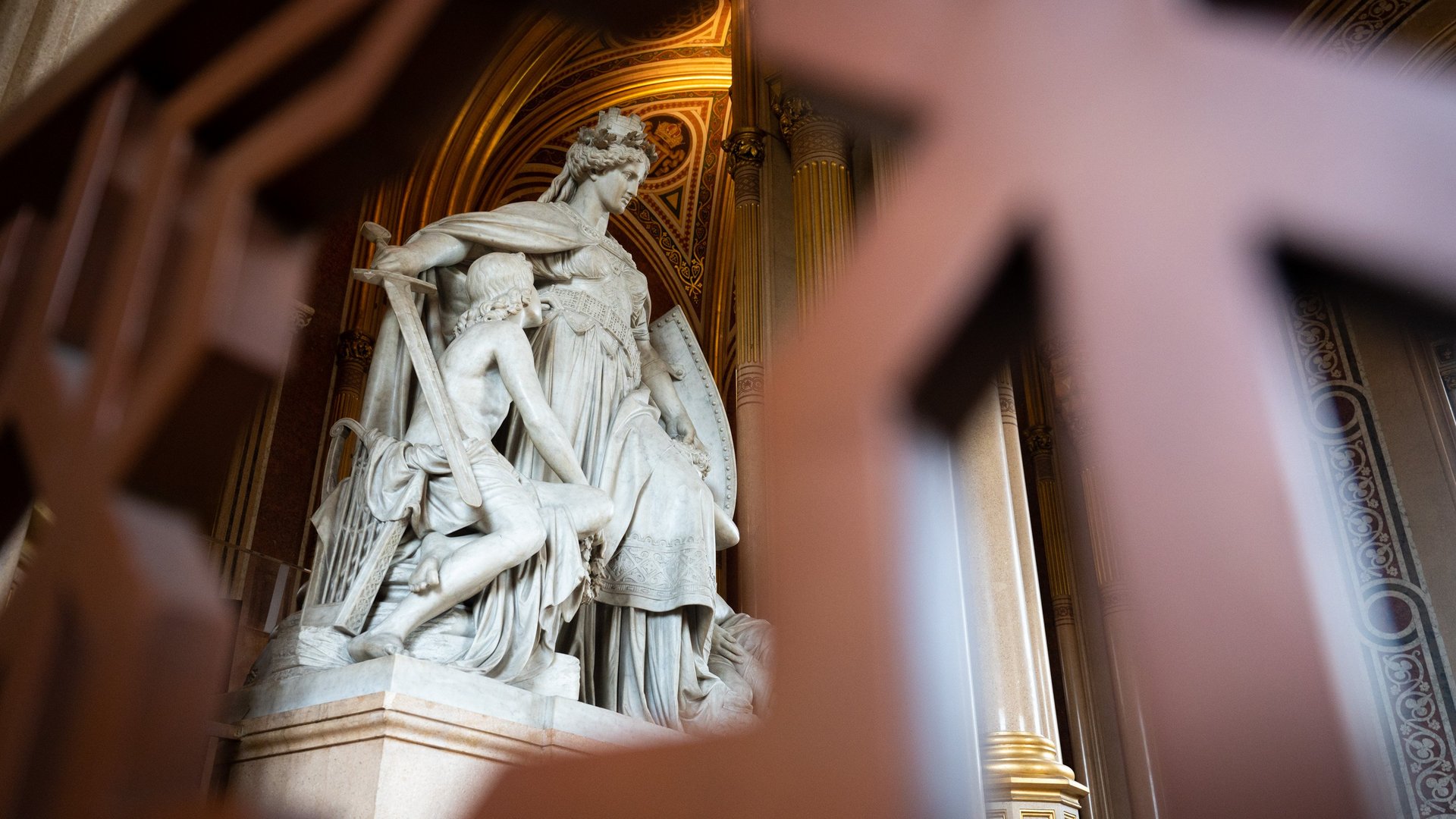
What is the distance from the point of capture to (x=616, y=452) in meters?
2.75

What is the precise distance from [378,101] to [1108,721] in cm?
787

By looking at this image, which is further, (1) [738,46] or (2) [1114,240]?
(1) [738,46]

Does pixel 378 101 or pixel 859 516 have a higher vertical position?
pixel 378 101

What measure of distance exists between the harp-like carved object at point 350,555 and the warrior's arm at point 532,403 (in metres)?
0.36

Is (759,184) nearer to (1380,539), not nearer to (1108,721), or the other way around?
(1380,539)

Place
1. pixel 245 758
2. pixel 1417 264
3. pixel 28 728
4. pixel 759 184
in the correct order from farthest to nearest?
pixel 759 184, pixel 245 758, pixel 28 728, pixel 1417 264

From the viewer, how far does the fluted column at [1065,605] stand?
7398 millimetres

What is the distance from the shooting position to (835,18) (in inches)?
14.0

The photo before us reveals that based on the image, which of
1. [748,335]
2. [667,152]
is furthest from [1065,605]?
[667,152]

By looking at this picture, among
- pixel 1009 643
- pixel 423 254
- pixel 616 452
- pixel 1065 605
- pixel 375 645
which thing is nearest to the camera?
pixel 375 645

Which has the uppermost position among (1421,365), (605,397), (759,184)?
(759,184)

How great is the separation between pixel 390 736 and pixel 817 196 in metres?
4.41

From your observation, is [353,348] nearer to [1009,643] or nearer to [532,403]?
[1009,643]

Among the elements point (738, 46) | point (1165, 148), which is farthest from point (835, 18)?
point (738, 46)
